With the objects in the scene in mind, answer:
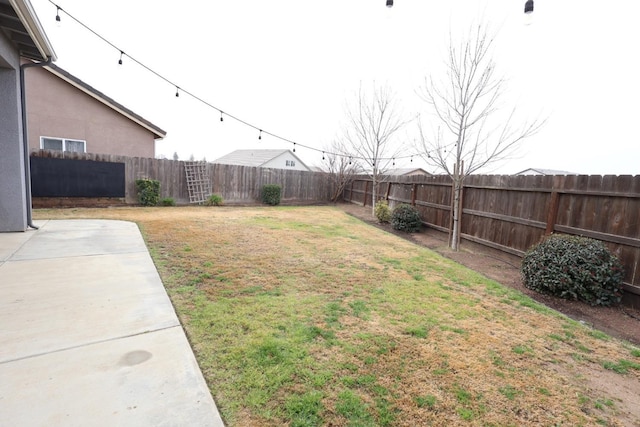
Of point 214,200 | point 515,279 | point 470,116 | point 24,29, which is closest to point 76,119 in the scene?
point 214,200

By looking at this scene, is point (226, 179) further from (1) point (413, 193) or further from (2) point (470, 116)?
(2) point (470, 116)

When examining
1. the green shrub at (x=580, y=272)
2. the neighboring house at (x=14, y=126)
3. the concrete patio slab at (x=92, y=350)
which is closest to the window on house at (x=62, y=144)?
the neighboring house at (x=14, y=126)

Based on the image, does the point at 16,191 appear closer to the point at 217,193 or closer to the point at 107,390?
the point at 107,390

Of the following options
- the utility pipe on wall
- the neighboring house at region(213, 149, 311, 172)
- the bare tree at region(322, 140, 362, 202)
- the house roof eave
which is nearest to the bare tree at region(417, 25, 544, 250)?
the house roof eave

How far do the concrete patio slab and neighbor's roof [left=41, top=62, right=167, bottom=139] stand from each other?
9111mm

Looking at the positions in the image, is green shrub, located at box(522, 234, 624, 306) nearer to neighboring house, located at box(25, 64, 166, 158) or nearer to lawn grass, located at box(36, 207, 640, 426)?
lawn grass, located at box(36, 207, 640, 426)

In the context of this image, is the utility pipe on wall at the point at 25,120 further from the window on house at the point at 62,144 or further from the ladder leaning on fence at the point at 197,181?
the ladder leaning on fence at the point at 197,181

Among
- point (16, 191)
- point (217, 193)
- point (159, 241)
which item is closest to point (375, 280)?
point (159, 241)

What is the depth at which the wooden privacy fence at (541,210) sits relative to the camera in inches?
151

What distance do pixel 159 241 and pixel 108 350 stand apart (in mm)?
3696

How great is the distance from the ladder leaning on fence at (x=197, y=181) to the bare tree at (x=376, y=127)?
21.4ft

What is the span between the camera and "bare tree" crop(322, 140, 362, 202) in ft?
51.6

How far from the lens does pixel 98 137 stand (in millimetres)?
11281

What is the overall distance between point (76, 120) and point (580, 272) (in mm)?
14610
